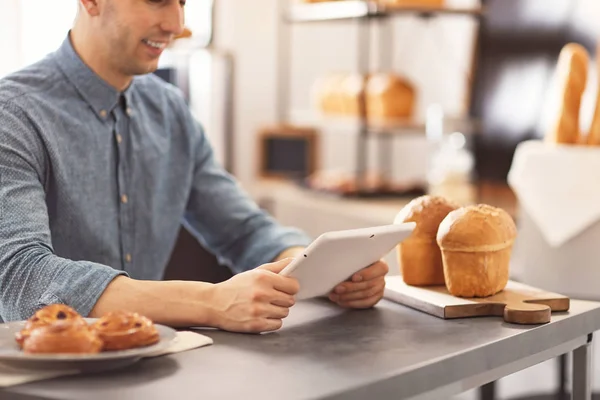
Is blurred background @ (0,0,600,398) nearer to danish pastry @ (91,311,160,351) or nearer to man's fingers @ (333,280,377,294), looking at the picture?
man's fingers @ (333,280,377,294)

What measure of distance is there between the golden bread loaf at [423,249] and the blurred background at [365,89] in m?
1.07

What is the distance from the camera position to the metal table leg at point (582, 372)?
1.57m

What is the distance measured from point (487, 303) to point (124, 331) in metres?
0.57

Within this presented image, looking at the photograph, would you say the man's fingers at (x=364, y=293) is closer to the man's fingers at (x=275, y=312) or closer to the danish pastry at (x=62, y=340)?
the man's fingers at (x=275, y=312)

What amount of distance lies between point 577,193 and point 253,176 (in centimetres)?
268

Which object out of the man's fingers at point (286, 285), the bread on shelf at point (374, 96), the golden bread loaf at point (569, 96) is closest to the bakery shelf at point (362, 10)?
the bread on shelf at point (374, 96)

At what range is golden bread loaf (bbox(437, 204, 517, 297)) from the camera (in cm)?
154

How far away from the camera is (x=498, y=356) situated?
4.42 feet

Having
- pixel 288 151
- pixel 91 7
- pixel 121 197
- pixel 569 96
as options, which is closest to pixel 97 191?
pixel 121 197

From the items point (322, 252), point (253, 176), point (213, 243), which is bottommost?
point (253, 176)

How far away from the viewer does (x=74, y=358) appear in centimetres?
111

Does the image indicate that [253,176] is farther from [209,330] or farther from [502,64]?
[209,330]

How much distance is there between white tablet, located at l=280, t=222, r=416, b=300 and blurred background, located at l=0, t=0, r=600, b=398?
1.23 metres

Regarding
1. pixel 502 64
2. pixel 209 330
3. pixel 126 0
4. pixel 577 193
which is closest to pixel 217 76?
pixel 502 64
